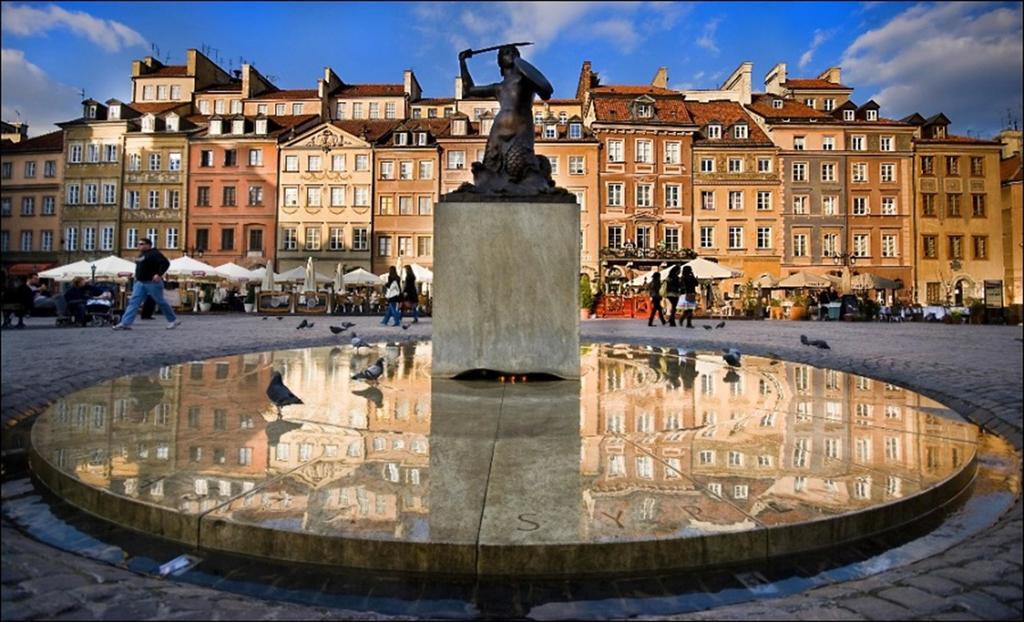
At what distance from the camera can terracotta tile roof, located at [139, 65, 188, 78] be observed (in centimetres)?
5216

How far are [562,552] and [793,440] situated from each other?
216 cm

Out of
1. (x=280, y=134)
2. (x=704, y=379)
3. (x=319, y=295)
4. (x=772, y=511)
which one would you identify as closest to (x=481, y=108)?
(x=280, y=134)

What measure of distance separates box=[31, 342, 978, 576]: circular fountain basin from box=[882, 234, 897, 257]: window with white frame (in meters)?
48.1

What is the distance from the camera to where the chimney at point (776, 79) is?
54.5m

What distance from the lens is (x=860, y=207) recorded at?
46562mm

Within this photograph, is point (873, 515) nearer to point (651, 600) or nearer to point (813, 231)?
point (651, 600)

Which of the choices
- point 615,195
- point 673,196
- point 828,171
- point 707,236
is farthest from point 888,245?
point 615,195

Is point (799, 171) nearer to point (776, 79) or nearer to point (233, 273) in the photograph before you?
point (776, 79)

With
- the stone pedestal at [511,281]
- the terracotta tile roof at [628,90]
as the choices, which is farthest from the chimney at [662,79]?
the stone pedestal at [511,281]

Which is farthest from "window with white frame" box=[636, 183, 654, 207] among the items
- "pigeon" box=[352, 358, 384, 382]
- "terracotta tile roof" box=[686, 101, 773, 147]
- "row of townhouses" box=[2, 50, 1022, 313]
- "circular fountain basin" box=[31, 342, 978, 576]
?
"pigeon" box=[352, 358, 384, 382]

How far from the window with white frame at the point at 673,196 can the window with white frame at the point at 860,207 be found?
1324 cm

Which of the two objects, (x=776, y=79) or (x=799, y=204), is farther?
(x=776, y=79)

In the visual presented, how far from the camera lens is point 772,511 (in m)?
2.60

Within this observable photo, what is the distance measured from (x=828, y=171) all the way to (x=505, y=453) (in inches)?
1984
